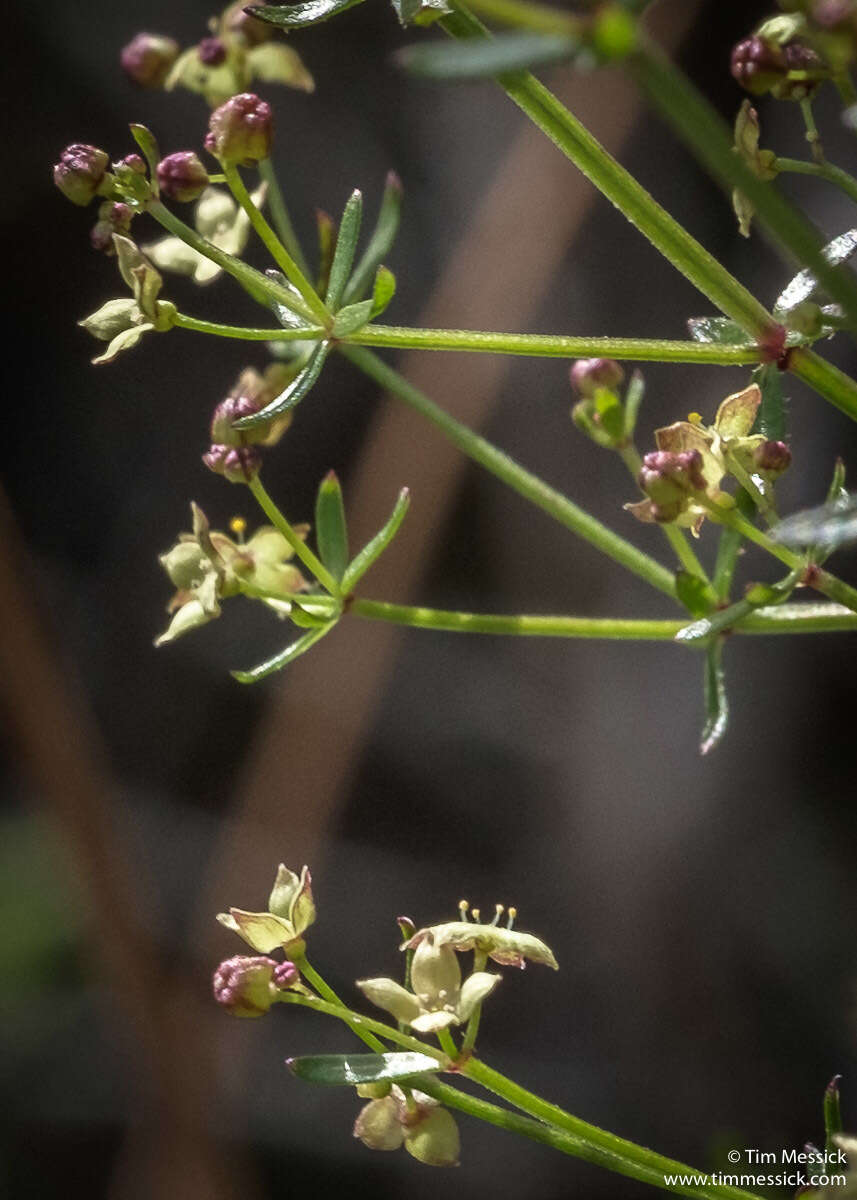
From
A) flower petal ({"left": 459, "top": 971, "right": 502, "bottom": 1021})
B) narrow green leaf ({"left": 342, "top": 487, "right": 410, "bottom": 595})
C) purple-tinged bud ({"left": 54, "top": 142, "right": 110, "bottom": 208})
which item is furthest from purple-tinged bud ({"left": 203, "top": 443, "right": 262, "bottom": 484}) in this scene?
flower petal ({"left": 459, "top": 971, "right": 502, "bottom": 1021})

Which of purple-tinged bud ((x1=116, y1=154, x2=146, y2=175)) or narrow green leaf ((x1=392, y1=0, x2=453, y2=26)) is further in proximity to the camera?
purple-tinged bud ((x1=116, y1=154, x2=146, y2=175))

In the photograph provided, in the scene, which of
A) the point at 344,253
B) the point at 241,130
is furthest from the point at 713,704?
the point at 241,130

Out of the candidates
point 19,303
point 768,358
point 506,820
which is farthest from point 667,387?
point 768,358

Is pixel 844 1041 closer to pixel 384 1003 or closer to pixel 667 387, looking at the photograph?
pixel 667 387

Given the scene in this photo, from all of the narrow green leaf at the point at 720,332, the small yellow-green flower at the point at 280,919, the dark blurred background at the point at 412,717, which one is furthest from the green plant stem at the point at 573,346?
the dark blurred background at the point at 412,717

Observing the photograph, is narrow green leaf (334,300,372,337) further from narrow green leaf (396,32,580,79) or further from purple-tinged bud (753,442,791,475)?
narrow green leaf (396,32,580,79)

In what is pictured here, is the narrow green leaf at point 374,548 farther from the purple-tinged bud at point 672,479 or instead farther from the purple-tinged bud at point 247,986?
the purple-tinged bud at point 247,986

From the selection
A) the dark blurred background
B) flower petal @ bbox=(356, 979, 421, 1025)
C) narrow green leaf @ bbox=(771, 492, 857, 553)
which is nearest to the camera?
narrow green leaf @ bbox=(771, 492, 857, 553)

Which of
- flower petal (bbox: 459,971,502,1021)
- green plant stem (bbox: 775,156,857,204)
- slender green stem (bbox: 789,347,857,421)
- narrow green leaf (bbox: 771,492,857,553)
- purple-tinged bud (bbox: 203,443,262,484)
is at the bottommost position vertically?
flower petal (bbox: 459,971,502,1021)
